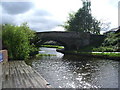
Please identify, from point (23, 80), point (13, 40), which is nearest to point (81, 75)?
point (23, 80)

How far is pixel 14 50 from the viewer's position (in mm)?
21484

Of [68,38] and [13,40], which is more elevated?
[68,38]

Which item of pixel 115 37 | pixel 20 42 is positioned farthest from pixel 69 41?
pixel 20 42

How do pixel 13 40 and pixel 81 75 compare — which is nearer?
pixel 81 75

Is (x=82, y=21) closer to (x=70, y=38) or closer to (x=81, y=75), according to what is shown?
(x=70, y=38)

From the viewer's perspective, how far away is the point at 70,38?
147 feet

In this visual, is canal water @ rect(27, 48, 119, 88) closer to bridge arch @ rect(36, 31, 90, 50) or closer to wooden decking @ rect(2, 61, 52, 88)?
wooden decking @ rect(2, 61, 52, 88)

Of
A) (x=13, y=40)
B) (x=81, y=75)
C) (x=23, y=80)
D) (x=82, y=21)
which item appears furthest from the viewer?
(x=82, y=21)

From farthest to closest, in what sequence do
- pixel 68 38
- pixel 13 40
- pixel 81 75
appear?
pixel 68 38 → pixel 13 40 → pixel 81 75

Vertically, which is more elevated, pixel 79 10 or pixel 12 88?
pixel 79 10

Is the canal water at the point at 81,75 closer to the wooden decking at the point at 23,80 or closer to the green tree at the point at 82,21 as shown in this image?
the wooden decking at the point at 23,80

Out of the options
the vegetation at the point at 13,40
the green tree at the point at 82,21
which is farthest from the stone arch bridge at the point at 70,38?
the vegetation at the point at 13,40

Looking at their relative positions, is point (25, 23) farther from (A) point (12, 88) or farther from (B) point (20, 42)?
(A) point (12, 88)

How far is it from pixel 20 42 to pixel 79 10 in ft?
114
